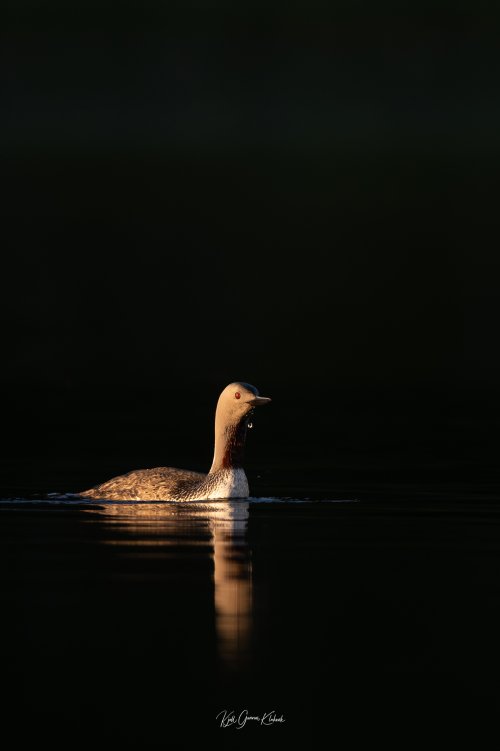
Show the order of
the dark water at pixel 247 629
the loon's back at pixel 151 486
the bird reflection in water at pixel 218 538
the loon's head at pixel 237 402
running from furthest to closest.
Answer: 1. the loon's head at pixel 237 402
2. the loon's back at pixel 151 486
3. the bird reflection in water at pixel 218 538
4. the dark water at pixel 247 629

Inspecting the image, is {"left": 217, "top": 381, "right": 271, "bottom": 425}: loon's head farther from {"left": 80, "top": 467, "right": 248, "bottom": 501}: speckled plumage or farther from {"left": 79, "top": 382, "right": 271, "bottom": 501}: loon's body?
{"left": 80, "top": 467, "right": 248, "bottom": 501}: speckled plumage

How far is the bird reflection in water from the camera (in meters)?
15.8

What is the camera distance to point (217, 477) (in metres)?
25.2

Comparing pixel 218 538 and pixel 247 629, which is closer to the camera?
pixel 247 629

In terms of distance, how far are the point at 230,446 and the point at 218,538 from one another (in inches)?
180

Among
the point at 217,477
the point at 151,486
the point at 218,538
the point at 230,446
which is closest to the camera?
the point at 218,538

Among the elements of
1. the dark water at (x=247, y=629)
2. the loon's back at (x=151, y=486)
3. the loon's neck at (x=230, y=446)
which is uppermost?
the loon's neck at (x=230, y=446)

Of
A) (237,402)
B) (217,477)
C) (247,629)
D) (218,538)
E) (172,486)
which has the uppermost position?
(237,402)

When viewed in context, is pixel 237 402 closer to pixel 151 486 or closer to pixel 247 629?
pixel 151 486

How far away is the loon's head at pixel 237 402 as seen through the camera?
2542 cm

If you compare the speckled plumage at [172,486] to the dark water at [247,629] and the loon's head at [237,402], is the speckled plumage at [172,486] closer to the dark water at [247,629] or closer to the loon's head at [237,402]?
the loon's head at [237,402]

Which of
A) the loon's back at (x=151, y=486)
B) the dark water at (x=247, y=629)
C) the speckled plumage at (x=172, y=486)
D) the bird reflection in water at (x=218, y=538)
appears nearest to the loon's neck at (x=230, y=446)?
the speckled plumage at (x=172, y=486)

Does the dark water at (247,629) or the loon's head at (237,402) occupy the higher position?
the loon's head at (237,402)

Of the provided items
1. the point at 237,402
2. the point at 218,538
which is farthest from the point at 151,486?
the point at 218,538
